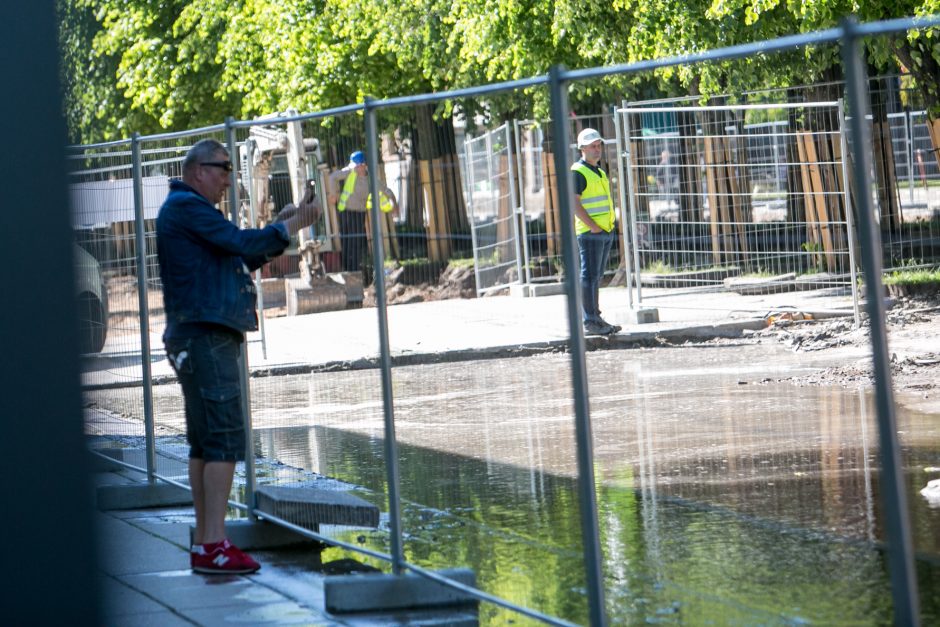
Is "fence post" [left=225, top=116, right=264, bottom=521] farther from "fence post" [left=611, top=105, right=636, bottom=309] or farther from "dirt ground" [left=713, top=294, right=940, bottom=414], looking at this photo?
"fence post" [left=611, top=105, right=636, bottom=309]

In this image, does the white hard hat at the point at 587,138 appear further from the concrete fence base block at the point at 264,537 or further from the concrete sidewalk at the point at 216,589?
the concrete fence base block at the point at 264,537

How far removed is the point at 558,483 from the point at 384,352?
2.88 m

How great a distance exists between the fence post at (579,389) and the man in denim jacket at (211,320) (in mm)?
2087

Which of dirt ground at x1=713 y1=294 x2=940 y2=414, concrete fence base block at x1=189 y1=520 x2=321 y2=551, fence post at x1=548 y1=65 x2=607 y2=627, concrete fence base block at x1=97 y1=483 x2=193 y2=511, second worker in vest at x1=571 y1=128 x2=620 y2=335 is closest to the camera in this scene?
fence post at x1=548 y1=65 x2=607 y2=627

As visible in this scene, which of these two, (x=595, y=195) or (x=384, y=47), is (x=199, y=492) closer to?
(x=595, y=195)

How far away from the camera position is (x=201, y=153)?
280 inches

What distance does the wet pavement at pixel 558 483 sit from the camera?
20.6 ft

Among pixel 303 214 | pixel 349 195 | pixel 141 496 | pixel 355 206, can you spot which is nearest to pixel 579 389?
pixel 355 206

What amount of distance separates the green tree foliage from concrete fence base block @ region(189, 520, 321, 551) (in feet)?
8.73

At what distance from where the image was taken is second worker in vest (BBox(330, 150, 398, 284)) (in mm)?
6609

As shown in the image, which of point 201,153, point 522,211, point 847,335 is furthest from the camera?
point 847,335

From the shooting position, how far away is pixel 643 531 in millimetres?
7574

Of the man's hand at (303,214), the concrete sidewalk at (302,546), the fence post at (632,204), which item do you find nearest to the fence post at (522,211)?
the concrete sidewalk at (302,546)

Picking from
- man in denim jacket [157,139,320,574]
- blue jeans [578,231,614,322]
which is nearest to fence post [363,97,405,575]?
man in denim jacket [157,139,320,574]
